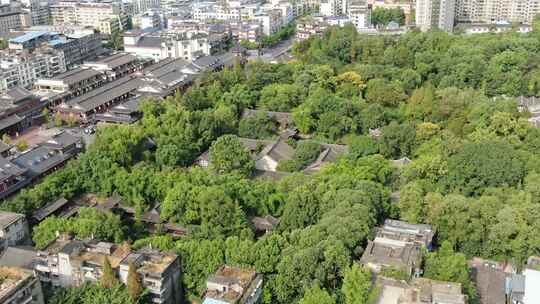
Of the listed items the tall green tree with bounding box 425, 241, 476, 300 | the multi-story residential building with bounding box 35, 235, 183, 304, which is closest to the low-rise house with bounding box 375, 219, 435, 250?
the tall green tree with bounding box 425, 241, 476, 300

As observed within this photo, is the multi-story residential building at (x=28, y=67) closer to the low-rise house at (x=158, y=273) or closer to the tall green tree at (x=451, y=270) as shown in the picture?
the low-rise house at (x=158, y=273)

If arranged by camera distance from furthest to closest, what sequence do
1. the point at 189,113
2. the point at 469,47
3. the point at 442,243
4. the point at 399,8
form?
1. the point at 399,8
2. the point at 469,47
3. the point at 189,113
4. the point at 442,243

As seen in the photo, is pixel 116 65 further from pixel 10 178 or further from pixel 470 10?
pixel 470 10

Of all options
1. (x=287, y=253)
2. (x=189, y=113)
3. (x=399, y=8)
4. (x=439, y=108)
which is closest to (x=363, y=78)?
(x=439, y=108)

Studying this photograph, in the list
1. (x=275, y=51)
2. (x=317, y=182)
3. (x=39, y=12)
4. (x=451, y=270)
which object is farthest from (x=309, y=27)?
(x=451, y=270)

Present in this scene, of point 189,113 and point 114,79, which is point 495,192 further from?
point 114,79

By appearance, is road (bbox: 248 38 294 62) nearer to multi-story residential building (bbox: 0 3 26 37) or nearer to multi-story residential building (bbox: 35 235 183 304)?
multi-story residential building (bbox: 0 3 26 37)

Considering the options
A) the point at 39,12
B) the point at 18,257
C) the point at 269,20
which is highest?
the point at 39,12
